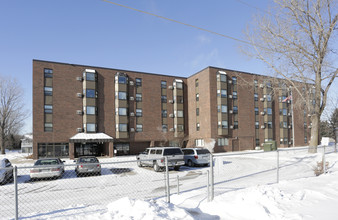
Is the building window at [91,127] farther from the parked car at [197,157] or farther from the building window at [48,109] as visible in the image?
the parked car at [197,157]

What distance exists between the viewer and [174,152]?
674 inches

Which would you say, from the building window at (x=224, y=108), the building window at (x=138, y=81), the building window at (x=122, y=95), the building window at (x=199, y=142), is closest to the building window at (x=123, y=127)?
the building window at (x=122, y=95)

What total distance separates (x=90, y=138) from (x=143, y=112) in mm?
10336

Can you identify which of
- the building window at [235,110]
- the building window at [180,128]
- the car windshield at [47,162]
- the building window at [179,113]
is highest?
the building window at [235,110]

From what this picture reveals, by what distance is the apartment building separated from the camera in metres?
32.2

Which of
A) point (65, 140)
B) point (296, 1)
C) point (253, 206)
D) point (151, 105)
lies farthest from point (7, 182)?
point (151, 105)

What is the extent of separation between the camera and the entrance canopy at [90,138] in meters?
31.3

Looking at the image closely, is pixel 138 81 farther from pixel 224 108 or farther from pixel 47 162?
pixel 47 162

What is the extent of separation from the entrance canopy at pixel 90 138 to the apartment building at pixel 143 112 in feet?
0.44

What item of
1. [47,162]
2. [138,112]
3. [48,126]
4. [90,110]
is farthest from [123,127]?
[47,162]

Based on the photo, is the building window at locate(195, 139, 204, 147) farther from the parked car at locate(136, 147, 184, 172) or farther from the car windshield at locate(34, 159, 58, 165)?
the car windshield at locate(34, 159, 58, 165)

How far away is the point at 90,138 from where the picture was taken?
3175cm

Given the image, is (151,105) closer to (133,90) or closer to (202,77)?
(133,90)

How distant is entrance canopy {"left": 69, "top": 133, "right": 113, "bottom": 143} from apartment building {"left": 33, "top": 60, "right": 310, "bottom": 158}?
133 mm
